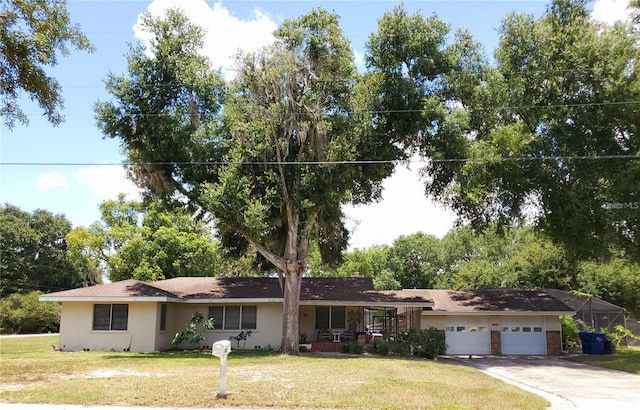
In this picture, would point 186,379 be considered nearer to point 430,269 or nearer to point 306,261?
point 306,261

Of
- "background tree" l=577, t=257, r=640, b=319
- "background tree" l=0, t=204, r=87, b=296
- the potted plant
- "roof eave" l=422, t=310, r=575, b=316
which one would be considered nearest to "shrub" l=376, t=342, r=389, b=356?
the potted plant

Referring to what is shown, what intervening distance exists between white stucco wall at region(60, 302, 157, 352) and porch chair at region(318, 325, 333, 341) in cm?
813

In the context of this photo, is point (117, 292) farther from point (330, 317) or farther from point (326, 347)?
point (330, 317)

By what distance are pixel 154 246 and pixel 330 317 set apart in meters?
19.7

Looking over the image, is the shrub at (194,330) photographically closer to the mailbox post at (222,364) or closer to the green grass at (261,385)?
the green grass at (261,385)

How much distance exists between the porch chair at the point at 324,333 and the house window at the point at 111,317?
9.28m

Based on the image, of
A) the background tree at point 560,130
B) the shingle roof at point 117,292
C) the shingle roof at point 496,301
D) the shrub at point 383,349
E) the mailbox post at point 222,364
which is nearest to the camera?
the mailbox post at point 222,364

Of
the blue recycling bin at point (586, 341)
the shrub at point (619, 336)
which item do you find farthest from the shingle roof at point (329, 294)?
the shrub at point (619, 336)

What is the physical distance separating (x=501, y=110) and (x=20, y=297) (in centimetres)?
4023

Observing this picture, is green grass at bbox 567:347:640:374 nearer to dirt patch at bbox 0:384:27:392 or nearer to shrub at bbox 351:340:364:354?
shrub at bbox 351:340:364:354

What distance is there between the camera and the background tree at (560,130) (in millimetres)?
21203

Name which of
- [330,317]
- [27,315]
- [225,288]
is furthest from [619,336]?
[27,315]

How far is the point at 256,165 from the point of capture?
72.0 feet

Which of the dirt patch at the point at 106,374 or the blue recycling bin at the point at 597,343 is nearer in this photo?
the dirt patch at the point at 106,374
